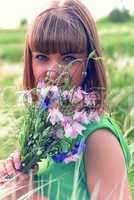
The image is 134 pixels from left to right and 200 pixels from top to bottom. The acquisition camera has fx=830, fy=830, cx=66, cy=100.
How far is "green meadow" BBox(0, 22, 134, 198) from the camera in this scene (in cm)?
353

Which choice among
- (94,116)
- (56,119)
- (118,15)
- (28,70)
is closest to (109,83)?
(28,70)

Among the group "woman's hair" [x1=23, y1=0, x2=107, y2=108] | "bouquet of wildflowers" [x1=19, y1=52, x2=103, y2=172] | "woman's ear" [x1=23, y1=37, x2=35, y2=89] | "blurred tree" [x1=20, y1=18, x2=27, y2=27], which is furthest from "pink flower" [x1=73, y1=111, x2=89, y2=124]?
"blurred tree" [x1=20, y1=18, x2=27, y2=27]

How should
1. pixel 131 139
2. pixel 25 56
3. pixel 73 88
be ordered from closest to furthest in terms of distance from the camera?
pixel 73 88 < pixel 25 56 < pixel 131 139

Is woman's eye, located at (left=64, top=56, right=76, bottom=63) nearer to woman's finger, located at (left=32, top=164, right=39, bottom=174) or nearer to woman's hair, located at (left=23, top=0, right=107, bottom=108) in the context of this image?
woman's hair, located at (left=23, top=0, right=107, bottom=108)

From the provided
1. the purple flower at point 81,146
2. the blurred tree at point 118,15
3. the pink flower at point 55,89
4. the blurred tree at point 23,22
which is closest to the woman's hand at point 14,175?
the purple flower at point 81,146

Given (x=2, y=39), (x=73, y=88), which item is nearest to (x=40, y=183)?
(x=73, y=88)

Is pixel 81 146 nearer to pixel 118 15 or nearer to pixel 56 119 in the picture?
pixel 56 119

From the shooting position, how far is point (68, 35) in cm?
236

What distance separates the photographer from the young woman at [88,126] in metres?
2.26

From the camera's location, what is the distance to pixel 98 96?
2.29 m

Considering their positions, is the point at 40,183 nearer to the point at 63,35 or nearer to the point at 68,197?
the point at 68,197

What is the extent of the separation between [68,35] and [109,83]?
0.47 m

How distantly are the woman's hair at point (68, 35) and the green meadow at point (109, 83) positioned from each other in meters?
0.15

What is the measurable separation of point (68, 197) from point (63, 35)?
0.46 meters
